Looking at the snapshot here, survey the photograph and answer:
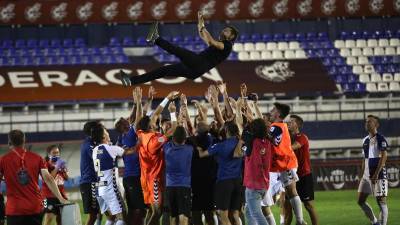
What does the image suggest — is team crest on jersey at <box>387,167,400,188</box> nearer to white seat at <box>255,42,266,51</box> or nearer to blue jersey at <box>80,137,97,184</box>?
white seat at <box>255,42,266,51</box>

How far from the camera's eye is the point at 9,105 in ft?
105

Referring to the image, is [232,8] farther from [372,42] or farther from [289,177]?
[289,177]

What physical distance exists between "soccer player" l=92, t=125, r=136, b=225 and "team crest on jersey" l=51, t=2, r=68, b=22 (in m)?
23.2

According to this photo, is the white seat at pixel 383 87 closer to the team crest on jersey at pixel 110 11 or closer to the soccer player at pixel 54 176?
the team crest on jersey at pixel 110 11

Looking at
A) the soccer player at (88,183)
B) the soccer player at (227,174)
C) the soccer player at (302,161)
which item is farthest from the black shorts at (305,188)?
the soccer player at (88,183)

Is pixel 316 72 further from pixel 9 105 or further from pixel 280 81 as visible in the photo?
pixel 9 105

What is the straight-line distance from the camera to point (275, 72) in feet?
111

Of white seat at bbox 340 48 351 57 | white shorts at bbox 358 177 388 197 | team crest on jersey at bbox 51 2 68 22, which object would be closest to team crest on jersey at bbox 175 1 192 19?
team crest on jersey at bbox 51 2 68 22

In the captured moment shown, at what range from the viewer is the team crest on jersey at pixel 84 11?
35969 mm

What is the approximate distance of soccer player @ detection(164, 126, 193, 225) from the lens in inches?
509

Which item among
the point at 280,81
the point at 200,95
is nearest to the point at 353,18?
the point at 280,81

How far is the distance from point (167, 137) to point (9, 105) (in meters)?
19.8

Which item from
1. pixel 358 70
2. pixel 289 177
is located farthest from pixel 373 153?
pixel 358 70

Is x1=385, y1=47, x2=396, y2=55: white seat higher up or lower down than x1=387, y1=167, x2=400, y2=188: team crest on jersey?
higher up
